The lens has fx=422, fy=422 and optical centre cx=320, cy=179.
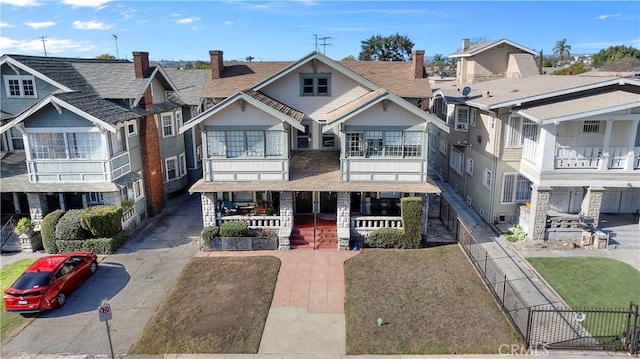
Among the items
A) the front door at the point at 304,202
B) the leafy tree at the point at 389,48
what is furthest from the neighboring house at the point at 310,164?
the leafy tree at the point at 389,48

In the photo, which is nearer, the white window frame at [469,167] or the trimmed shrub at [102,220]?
the trimmed shrub at [102,220]

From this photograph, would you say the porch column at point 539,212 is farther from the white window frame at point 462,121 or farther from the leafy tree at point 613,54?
the leafy tree at point 613,54

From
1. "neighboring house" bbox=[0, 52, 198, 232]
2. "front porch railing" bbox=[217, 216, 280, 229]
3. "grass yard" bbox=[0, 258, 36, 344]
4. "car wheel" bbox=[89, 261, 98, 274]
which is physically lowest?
"grass yard" bbox=[0, 258, 36, 344]

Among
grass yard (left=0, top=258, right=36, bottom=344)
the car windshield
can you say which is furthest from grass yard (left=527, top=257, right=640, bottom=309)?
grass yard (left=0, top=258, right=36, bottom=344)

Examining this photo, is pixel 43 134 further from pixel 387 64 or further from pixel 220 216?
pixel 387 64

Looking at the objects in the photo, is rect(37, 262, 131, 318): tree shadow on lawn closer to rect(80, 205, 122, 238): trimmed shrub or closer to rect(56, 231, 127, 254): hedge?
rect(56, 231, 127, 254): hedge

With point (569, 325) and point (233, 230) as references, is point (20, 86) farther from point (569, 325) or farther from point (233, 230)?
point (569, 325)

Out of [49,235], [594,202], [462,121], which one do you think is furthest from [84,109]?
[594,202]
